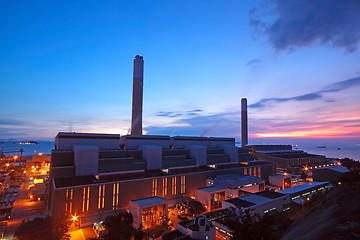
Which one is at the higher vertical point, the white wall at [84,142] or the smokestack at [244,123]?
the smokestack at [244,123]

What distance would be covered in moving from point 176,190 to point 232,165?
27.9 metres

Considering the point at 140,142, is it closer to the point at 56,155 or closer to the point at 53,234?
the point at 56,155

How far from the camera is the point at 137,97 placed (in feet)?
240

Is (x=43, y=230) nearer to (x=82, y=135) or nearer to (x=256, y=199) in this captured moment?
(x=82, y=135)

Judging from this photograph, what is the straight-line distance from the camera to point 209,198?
45.5m

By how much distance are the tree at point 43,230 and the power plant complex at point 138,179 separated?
188 inches

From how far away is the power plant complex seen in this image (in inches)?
1430

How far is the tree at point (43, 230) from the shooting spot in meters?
27.5

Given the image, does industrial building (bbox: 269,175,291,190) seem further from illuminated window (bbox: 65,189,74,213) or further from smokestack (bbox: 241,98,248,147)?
illuminated window (bbox: 65,189,74,213)

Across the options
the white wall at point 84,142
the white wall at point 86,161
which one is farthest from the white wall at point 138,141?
the white wall at point 86,161

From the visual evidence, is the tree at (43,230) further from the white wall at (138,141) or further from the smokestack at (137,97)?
the smokestack at (137,97)

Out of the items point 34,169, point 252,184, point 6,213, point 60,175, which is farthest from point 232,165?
point 34,169

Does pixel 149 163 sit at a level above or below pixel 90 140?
below

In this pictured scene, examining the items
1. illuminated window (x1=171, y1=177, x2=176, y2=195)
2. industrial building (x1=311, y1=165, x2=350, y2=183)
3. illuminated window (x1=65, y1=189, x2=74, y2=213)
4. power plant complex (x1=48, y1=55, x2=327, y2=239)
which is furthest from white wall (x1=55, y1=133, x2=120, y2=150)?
industrial building (x1=311, y1=165, x2=350, y2=183)
